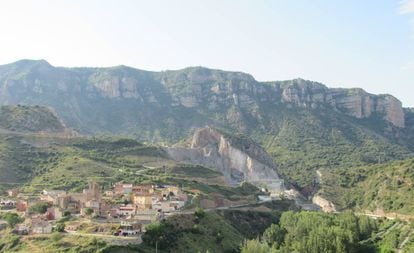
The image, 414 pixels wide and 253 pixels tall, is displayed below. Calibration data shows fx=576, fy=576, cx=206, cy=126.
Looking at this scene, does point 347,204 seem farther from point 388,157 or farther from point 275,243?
point 388,157

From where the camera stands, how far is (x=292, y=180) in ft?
468

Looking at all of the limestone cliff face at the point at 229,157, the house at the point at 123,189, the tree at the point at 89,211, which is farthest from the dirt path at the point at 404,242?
the limestone cliff face at the point at 229,157

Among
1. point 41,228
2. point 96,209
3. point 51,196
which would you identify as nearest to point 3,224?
point 41,228

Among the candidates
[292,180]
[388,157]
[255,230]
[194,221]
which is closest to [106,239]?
[194,221]

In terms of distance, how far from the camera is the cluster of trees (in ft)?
217

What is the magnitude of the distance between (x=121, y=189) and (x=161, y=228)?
23.5 metres

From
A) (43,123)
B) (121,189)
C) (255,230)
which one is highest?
(43,123)

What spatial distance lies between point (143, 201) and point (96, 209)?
7563mm

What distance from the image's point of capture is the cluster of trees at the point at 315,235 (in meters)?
66.1

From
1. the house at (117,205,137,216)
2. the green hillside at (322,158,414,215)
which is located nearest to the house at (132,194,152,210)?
the house at (117,205,137,216)

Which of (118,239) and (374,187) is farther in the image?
(374,187)

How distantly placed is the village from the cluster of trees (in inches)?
505

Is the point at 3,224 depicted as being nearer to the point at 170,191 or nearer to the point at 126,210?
the point at 126,210

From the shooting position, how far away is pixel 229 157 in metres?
147
